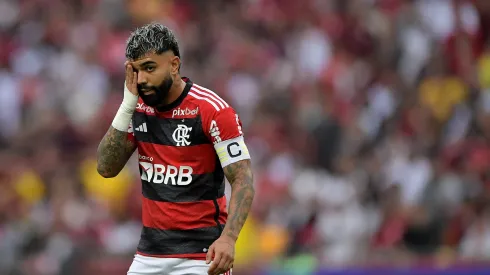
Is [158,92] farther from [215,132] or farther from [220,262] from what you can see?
[220,262]

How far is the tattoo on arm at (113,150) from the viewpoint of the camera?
6.48 meters

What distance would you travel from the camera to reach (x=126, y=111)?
20.9 ft

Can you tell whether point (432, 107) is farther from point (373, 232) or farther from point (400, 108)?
point (373, 232)

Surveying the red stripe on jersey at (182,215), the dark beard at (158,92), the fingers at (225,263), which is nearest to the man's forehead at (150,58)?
the dark beard at (158,92)

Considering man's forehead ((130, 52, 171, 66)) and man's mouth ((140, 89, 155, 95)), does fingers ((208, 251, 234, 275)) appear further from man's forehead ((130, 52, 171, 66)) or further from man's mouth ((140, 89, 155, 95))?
man's forehead ((130, 52, 171, 66))

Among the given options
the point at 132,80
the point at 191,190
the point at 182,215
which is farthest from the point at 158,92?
the point at 182,215

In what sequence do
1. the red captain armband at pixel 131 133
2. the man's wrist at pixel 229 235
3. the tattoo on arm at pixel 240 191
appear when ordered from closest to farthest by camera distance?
the man's wrist at pixel 229 235 → the tattoo on arm at pixel 240 191 → the red captain armband at pixel 131 133

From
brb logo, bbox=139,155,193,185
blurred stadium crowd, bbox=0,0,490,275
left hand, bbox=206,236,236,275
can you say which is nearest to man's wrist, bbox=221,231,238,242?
left hand, bbox=206,236,236,275

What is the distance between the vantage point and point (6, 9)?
18234 mm

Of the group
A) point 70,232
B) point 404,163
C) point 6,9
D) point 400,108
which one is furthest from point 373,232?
point 6,9

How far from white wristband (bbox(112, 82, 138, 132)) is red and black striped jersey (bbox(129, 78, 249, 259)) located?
151 millimetres

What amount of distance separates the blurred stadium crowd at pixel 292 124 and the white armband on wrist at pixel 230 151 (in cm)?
537

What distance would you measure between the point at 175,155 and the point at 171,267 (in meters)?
0.67

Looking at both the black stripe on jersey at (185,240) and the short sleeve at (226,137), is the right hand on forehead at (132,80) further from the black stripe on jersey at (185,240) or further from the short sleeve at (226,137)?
the black stripe on jersey at (185,240)
